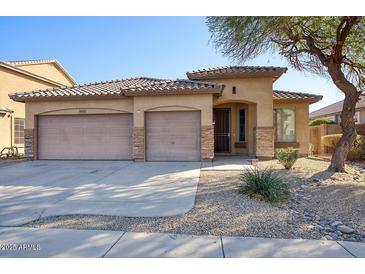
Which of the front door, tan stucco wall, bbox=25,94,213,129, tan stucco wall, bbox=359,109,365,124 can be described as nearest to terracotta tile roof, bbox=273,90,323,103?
the front door

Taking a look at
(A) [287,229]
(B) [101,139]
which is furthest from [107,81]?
(A) [287,229]

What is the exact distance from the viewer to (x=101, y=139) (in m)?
13.1

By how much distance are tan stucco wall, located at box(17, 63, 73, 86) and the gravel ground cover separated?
19.3 m

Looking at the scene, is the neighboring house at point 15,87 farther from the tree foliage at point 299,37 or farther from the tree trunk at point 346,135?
the tree trunk at point 346,135

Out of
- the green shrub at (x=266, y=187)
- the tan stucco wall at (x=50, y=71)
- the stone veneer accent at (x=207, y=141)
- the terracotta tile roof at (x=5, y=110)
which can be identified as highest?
the tan stucco wall at (x=50, y=71)

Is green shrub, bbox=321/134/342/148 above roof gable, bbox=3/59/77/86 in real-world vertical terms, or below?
below

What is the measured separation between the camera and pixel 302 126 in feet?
48.1

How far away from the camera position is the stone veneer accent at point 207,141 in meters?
11.9

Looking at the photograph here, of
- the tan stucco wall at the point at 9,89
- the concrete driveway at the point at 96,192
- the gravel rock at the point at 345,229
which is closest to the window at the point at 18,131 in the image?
the tan stucco wall at the point at 9,89

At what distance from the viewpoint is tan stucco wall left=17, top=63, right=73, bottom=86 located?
67.2 feet

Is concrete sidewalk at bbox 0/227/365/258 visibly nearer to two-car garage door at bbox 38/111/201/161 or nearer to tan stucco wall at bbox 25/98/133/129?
two-car garage door at bbox 38/111/201/161

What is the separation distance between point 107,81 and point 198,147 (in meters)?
8.10

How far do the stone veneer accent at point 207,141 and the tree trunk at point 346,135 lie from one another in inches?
197
